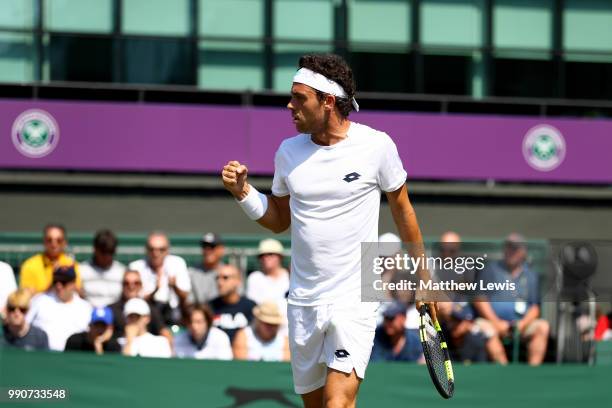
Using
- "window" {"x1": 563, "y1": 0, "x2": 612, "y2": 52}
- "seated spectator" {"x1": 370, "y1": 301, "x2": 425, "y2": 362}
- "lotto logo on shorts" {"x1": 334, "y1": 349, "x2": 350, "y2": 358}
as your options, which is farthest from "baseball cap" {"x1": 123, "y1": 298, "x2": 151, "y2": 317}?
"window" {"x1": 563, "y1": 0, "x2": 612, "y2": 52}

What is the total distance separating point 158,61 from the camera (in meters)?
19.0

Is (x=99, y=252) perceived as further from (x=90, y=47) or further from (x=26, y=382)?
(x=90, y=47)

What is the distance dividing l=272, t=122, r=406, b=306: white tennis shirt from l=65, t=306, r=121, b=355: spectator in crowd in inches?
117

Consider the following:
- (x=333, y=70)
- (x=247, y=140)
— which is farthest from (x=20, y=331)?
(x=247, y=140)

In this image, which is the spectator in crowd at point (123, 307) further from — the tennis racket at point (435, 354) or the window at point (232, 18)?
the window at point (232, 18)

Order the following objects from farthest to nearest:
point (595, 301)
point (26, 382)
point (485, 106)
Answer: point (485, 106), point (595, 301), point (26, 382)

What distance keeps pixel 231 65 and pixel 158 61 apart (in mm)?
1123

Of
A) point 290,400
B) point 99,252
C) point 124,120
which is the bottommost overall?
point 290,400

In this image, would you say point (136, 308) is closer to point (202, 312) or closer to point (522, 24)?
point (202, 312)

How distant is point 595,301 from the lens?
998 cm

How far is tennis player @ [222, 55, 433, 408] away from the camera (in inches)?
223

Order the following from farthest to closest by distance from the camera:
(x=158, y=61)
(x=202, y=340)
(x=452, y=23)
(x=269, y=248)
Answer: (x=452, y=23), (x=158, y=61), (x=269, y=248), (x=202, y=340)

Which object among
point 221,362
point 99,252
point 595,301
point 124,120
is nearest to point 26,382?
point 221,362

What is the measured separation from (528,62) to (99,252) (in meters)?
11.3
